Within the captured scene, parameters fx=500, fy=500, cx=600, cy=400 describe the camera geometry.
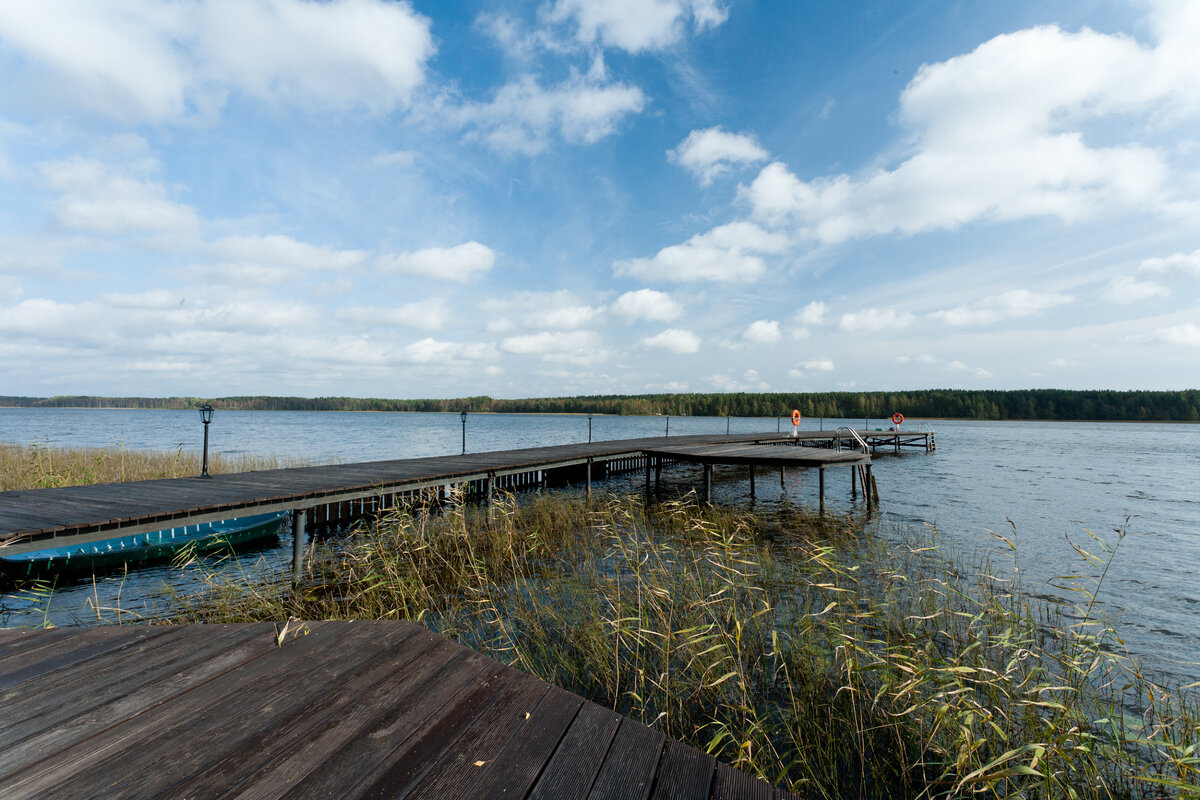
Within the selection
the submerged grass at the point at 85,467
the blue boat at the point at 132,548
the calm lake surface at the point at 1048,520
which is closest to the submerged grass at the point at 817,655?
the calm lake surface at the point at 1048,520

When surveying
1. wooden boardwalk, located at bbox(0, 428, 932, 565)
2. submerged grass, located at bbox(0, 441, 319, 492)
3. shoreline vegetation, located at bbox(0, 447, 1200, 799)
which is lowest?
shoreline vegetation, located at bbox(0, 447, 1200, 799)

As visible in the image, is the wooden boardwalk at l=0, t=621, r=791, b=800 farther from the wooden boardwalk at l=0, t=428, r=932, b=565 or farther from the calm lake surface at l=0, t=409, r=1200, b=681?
the wooden boardwalk at l=0, t=428, r=932, b=565

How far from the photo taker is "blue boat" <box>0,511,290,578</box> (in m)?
7.26

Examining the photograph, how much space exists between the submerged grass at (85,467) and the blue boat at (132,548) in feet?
11.7

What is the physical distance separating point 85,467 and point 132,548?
756 centimetres

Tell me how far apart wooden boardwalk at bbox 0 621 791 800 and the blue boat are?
5.59 metres

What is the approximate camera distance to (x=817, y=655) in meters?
4.83

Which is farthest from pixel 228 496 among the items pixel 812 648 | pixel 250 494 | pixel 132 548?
pixel 812 648

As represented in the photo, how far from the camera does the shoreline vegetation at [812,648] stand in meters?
3.25

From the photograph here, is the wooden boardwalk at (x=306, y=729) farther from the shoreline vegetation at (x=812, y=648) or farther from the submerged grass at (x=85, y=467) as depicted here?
the submerged grass at (x=85, y=467)

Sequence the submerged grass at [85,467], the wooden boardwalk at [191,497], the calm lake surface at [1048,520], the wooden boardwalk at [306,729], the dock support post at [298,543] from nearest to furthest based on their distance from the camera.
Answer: the wooden boardwalk at [306,729], the wooden boardwalk at [191,497], the calm lake surface at [1048,520], the dock support post at [298,543], the submerged grass at [85,467]

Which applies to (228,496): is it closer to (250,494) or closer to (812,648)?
(250,494)

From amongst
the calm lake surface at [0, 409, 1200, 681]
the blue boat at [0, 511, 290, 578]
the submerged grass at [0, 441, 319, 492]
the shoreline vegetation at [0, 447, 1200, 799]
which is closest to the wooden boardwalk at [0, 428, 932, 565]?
the blue boat at [0, 511, 290, 578]

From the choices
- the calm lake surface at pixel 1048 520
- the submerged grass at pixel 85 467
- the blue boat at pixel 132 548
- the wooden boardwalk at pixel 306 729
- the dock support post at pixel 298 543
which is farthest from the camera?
the submerged grass at pixel 85 467
